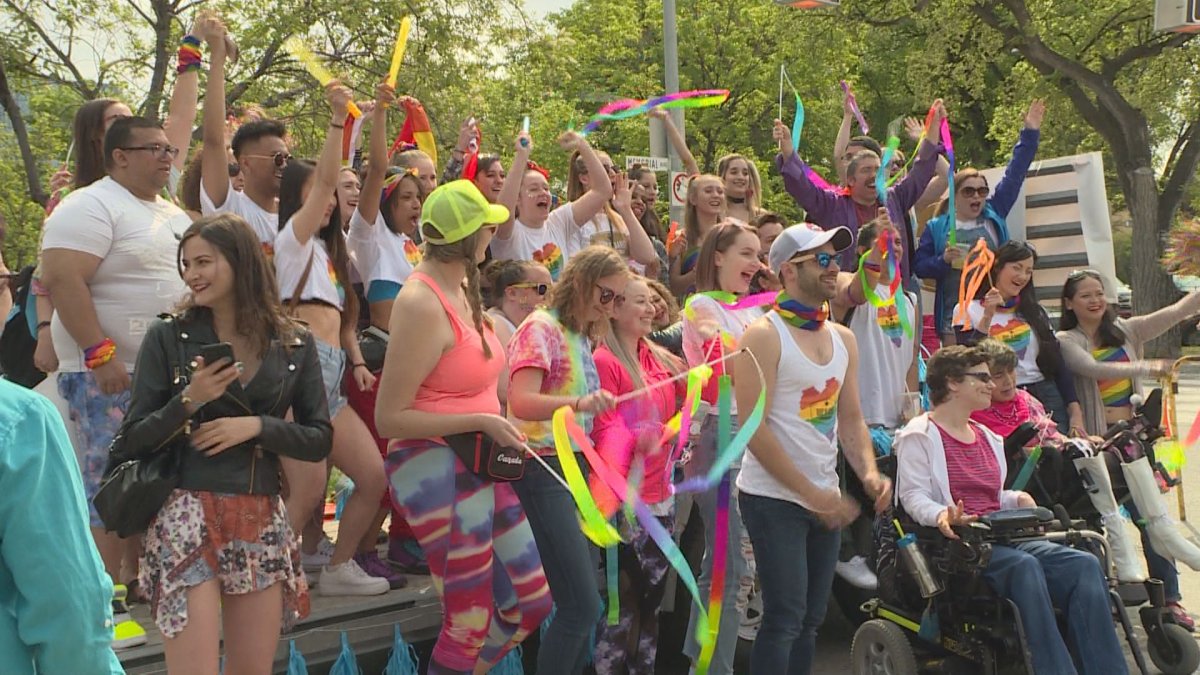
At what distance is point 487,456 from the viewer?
13.1ft

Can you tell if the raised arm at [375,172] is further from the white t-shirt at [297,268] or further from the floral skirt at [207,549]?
the floral skirt at [207,549]

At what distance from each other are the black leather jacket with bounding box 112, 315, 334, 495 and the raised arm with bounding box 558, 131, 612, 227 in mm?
3029

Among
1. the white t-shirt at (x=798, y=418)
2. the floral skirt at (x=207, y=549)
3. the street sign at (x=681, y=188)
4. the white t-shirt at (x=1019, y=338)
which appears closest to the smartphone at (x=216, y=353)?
the floral skirt at (x=207, y=549)

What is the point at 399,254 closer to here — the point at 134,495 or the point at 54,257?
the point at 54,257

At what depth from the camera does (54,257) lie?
4383 millimetres

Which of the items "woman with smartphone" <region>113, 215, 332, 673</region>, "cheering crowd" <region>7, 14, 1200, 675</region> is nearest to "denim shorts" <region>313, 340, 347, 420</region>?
"cheering crowd" <region>7, 14, 1200, 675</region>

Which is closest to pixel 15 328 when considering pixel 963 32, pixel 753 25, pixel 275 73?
pixel 275 73

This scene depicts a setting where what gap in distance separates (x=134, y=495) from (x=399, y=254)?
241cm

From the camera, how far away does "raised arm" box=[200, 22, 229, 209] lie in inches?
202

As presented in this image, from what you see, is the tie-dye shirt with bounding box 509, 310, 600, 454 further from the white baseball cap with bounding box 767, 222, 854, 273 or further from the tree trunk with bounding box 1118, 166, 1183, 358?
the tree trunk with bounding box 1118, 166, 1183, 358

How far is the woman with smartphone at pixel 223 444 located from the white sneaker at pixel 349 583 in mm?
1178

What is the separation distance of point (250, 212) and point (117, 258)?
2.71 ft

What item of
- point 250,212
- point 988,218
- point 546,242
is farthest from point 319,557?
point 988,218

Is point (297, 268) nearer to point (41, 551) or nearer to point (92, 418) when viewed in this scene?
point (92, 418)
